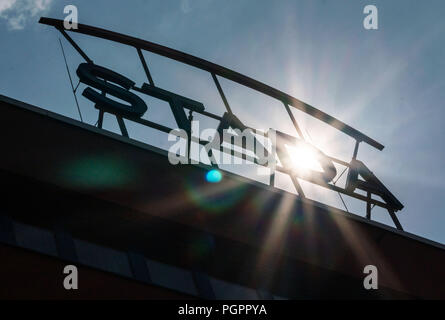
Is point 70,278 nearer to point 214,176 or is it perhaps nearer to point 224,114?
point 214,176

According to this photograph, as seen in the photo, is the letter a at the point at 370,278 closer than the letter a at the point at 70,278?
No

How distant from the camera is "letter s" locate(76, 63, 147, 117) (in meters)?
15.9

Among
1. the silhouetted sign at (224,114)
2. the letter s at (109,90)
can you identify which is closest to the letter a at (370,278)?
the silhouetted sign at (224,114)

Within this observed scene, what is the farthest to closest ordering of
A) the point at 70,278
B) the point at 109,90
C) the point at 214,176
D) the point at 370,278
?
the point at 109,90 → the point at 370,278 → the point at 214,176 → the point at 70,278

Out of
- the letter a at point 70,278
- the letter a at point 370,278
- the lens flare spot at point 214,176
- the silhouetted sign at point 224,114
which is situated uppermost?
the silhouetted sign at point 224,114

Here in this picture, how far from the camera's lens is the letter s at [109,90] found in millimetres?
15859

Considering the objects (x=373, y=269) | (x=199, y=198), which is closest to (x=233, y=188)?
(x=199, y=198)

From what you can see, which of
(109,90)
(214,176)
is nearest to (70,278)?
(214,176)

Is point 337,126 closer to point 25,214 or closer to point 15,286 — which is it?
point 25,214

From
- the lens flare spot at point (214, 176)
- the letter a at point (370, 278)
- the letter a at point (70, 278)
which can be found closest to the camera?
the letter a at point (70, 278)

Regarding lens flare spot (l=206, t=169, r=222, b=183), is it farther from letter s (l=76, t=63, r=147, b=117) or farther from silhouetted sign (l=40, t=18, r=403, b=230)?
letter s (l=76, t=63, r=147, b=117)

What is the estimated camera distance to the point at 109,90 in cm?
1656

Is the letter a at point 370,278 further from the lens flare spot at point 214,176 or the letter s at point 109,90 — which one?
the letter s at point 109,90

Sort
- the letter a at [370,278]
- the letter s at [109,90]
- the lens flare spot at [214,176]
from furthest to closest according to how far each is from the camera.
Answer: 1. the letter s at [109,90]
2. the letter a at [370,278]
3. the lens flare spot at [214,176]
